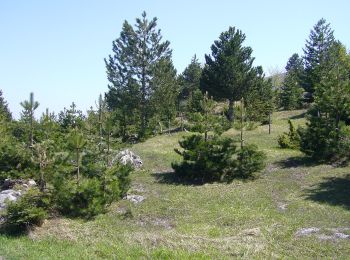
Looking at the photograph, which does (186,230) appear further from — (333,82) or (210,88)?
(210,88)

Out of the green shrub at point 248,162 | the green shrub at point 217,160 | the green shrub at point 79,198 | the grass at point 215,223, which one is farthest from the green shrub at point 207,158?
the green shrub at point 79,198

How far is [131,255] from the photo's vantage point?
1094 cm

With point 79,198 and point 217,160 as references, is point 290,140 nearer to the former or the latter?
point 217,160

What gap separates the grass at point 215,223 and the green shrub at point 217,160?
2.39ft

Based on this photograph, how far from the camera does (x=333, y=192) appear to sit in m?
17.2

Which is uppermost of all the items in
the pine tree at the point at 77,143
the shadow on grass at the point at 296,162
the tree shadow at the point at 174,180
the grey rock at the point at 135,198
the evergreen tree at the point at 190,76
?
the evergreen tree at the point at 190,76

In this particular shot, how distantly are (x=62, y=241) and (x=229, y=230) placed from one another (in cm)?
488

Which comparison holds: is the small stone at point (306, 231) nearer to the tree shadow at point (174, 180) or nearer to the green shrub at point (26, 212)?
the tree shadow at point (174, 180)

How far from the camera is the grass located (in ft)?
36.7

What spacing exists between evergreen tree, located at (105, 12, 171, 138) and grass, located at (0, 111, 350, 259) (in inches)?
757

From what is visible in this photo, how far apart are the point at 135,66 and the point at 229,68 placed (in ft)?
28.2

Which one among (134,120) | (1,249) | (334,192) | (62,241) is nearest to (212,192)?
(334,192)

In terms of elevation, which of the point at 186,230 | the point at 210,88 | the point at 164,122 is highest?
the point at 210,88

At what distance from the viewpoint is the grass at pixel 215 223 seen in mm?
11172
